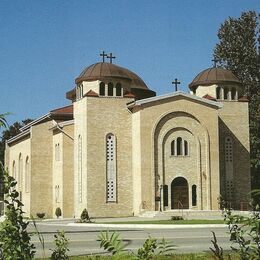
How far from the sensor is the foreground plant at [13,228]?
384cm

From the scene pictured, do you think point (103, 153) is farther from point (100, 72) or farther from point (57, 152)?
point (57, 152)

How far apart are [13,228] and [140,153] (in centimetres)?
3810

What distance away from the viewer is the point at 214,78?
48.1 metres

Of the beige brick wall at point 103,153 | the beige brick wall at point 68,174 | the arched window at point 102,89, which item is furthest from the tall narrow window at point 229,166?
the beige brick wall at point 68,174

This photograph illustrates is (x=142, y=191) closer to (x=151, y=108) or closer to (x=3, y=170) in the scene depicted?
(x=151, y=108)

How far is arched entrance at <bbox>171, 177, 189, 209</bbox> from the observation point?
42938 millimetres

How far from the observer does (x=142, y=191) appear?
4169cm

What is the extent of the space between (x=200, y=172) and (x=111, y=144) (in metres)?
6.88

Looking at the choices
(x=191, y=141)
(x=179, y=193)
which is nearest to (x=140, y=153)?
(x=191, y=141)

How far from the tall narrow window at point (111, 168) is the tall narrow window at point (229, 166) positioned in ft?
30.5

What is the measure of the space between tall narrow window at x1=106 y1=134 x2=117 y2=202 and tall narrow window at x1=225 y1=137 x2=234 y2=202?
366 inches

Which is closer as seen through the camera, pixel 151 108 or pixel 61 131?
pixel 151 108

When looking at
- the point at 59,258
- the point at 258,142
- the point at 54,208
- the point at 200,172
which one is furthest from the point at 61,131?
the point at 59,258

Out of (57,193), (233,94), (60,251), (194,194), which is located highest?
(233,94)
